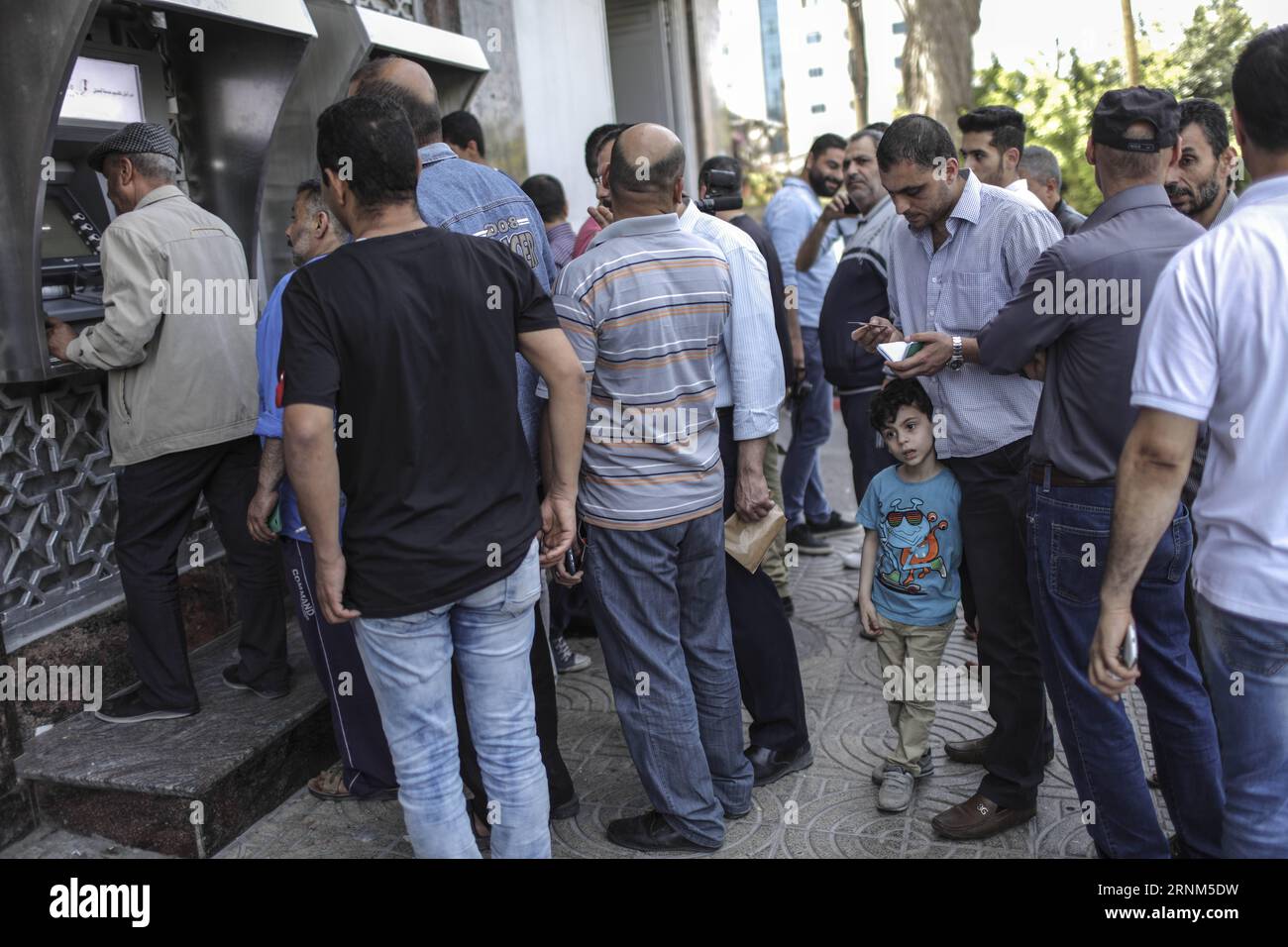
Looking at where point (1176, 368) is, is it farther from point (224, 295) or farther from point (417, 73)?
point (224, 295)

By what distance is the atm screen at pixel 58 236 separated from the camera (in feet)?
12.2

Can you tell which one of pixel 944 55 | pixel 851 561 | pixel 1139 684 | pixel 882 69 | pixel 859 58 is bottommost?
pixel 851 561

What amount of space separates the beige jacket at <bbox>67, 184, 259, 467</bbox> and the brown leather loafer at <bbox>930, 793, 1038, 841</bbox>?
8.76ft

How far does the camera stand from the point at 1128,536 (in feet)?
7.07

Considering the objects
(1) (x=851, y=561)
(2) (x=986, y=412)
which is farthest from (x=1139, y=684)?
(1) (x=851, y=561)

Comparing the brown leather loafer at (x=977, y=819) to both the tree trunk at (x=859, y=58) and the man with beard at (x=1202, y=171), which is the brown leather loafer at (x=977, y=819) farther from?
the tree trunk at (x=859, y=58)

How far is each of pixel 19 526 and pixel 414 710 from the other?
197 cm

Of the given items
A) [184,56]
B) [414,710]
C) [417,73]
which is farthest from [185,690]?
[184,56]

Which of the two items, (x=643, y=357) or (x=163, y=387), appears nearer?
(x=643, y=357)

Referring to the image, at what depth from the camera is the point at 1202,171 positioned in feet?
12.2

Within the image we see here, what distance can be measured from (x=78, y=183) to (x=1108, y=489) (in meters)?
3.52

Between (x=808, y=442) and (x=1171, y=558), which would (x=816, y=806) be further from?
(x=808, y=442)

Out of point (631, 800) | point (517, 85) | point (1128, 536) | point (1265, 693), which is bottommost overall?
point (631, 800)

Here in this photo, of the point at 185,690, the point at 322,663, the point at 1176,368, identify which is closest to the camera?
the point at 1176,368
